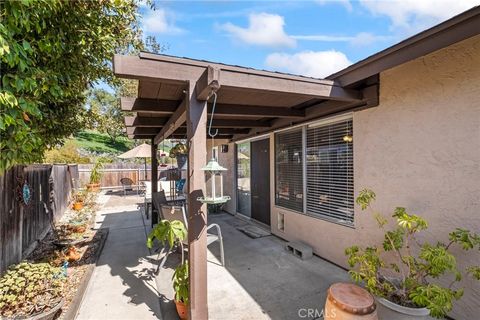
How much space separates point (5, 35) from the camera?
1.89 m

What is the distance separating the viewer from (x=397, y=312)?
2.19 meters

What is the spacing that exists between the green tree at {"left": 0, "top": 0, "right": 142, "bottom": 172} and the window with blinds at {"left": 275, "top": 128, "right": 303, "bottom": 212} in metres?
3.49

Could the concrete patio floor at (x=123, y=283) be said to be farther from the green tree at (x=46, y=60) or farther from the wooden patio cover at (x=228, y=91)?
the wooden patio cover at (x=228, y=91)

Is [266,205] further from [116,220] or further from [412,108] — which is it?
[116,220]

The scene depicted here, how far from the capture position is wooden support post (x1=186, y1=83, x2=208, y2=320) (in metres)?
2.48

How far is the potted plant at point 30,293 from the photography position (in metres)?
2.39

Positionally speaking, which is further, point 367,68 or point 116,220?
point 116,220

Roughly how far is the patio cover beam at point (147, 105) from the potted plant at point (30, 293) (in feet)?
7.58

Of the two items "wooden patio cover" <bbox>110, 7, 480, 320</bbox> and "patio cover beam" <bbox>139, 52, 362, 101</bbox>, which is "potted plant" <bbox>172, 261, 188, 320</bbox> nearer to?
"wooden patio cover" <bbox>110, 7, 480, 320</bbox>

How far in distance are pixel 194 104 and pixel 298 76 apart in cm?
130

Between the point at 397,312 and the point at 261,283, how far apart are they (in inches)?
66.5

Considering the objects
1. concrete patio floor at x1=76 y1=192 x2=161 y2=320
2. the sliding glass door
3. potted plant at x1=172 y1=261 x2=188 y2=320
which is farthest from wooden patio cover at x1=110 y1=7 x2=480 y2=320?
the sliding glass door

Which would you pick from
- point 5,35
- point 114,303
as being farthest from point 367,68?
point 114,303

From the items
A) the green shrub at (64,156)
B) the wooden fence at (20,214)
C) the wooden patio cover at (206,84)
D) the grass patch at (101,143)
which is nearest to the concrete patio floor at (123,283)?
the wooden patio cover at (206,84)
